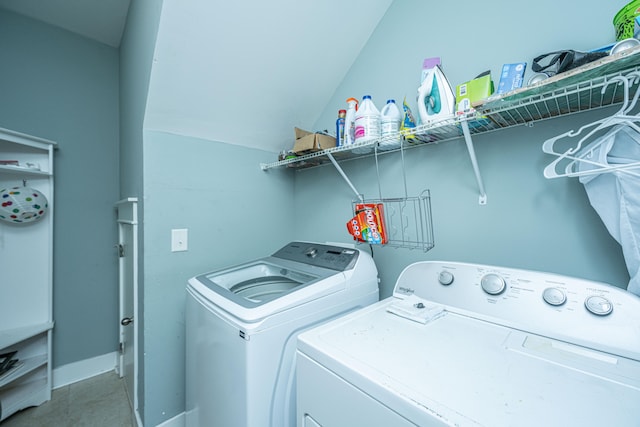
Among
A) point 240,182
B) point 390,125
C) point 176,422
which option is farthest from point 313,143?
point 176,422

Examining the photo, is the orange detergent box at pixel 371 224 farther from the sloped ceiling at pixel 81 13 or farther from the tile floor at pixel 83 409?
the sloped ceiling at pixel 81 13

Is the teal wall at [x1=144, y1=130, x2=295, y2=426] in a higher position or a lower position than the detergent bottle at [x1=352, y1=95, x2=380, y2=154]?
lower

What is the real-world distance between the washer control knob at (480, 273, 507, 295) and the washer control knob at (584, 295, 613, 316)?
0.23 meters

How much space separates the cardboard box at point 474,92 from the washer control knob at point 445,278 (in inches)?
27.8

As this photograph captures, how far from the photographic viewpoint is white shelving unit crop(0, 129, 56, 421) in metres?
2.05

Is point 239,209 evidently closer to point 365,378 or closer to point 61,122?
point 365,378

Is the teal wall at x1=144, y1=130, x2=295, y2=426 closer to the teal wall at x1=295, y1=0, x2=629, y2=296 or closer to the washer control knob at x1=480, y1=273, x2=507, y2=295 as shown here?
the teal wall at x1=295, y1=0, x2=629, y2=296

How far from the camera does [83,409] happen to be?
209cm

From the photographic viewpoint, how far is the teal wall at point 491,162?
1046 mm

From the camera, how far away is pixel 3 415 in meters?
1.90

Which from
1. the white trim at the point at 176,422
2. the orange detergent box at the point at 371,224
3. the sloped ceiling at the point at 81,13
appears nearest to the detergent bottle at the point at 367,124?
the orange detergent box at the point at 371,224

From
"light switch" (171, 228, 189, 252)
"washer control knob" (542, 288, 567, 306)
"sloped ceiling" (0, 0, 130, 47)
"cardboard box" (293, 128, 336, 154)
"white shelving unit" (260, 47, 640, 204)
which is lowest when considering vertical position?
"washer control knob" (542, 288, 567, 306)

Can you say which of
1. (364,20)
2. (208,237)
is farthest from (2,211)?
(364,20)

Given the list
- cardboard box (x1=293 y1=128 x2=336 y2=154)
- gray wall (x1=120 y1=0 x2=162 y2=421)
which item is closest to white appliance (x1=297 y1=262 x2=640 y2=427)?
cardboard box (x1=293 y1=128 x2=336 y2=154)
